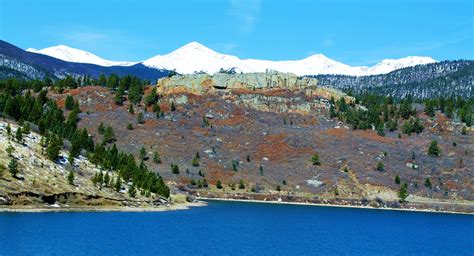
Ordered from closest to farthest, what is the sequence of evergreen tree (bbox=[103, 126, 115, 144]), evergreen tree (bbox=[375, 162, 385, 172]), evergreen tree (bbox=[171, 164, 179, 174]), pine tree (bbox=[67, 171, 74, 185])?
pine tree (bbox=[67, 171, 74, 185])
evergreen tree (bbox=[171, 164, 179, 174])
evergreen tree (bbox=[375, 162, 385, 172])
evergreen tree (bbox=[103, 126, 115, 144])

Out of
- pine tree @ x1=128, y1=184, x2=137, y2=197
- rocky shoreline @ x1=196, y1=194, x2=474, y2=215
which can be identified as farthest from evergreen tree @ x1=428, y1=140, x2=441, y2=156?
pine tree @ x1=128, y1=184, x2=137, y2=197

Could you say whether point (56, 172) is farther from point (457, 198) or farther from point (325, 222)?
point (457, 198)

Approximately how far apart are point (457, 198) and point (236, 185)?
188 ft

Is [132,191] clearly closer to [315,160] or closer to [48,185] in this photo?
[48,185]

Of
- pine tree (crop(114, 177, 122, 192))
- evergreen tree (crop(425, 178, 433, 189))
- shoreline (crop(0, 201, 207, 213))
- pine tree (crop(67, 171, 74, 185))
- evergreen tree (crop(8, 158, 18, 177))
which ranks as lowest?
shoreline (crop(0, 201, 207, 213))

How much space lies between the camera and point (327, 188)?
153625mm

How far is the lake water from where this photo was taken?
6244cm

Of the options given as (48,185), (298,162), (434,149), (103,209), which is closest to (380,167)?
(434,149)

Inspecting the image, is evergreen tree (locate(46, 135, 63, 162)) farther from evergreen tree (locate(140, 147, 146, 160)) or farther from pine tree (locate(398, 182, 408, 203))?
pine tree (locate(398, 182, 408, 203))

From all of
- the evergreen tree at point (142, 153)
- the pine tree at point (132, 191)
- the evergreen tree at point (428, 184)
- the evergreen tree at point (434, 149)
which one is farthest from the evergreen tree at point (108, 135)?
the evergreen tree at point (434, 149)

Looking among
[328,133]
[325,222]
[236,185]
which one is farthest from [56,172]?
[328,133]

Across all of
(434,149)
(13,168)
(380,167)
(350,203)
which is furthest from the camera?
(434,149)

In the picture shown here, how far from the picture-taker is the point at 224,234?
7906 centimetres

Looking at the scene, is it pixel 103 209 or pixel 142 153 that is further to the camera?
pixel 142 153
